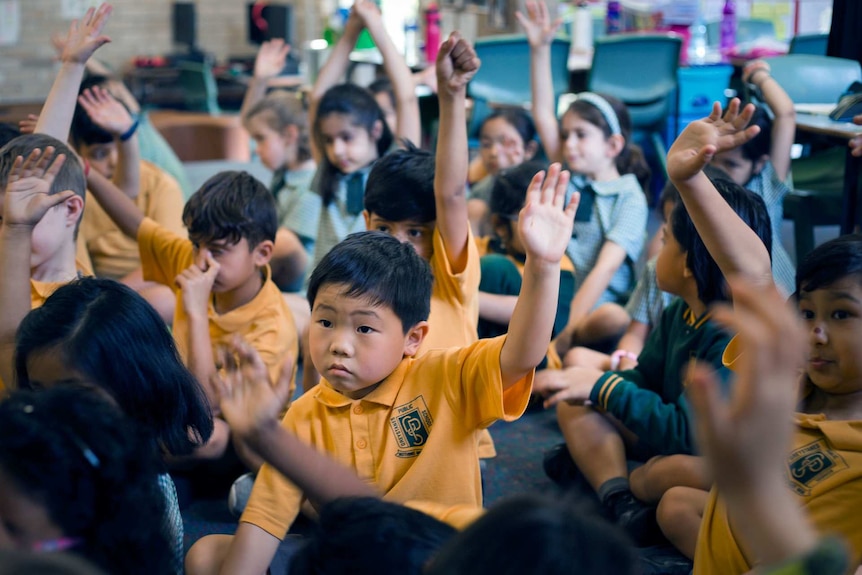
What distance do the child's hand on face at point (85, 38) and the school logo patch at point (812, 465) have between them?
5.74 feet

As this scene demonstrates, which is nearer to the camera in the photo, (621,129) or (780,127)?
(780,127)

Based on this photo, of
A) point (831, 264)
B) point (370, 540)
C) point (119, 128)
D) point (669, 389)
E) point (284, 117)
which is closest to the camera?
point (370, 540)

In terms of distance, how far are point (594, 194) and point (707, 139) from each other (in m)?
1.63

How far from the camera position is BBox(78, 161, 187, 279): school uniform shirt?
9.23ft

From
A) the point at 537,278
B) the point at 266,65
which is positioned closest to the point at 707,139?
the point at 537,278

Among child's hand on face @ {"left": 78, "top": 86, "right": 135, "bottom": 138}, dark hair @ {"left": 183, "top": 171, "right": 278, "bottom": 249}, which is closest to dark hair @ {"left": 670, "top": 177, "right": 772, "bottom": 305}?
dark hair @ {"left": 183, "top": 171, "right": 278, "bottom": 249}

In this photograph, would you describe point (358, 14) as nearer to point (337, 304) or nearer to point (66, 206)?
point (66, 206)

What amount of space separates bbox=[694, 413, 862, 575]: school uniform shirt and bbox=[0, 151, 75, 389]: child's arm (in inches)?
46.6

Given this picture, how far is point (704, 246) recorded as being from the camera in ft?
5.89

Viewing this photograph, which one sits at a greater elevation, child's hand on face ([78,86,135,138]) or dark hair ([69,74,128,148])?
child's hand on face ([78,86,135,138])

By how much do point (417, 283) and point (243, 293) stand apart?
74 centimetres

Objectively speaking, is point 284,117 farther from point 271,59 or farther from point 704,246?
point 704,246

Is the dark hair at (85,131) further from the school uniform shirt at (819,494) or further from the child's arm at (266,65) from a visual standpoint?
the school uniform shirt at (819,494)

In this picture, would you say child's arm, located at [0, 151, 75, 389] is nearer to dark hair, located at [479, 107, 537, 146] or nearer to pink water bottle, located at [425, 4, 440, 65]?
dark hair, located at [479, 107, 537, 146]
